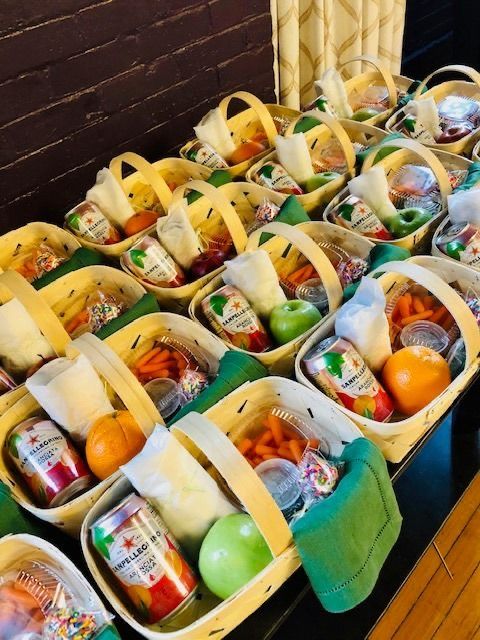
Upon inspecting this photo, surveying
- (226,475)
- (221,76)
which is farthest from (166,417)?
(221,76)

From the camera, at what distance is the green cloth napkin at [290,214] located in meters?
1.25

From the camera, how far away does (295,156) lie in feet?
4.58

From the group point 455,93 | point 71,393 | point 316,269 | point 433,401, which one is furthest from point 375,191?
point 71,393

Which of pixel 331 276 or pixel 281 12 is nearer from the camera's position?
pixel 331 276

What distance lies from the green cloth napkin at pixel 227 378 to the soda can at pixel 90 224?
1.59 ft

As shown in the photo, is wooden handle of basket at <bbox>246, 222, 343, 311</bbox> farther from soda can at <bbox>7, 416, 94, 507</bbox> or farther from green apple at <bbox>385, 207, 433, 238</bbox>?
soda can at <bbox>7, 416, 94, 507</bbox>

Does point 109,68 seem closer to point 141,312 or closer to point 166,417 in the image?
point 141,312

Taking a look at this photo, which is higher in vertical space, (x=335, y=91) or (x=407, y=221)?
(x=335, y=91)

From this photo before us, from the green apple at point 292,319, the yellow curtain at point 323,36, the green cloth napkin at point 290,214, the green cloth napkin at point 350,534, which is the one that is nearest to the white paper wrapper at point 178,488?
the green cloth napkin at point 350,534

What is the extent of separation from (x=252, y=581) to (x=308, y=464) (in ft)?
0.58

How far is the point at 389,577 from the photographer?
1254 millimetres

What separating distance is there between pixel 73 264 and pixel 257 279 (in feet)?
1.27

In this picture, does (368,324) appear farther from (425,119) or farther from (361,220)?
(425,119)

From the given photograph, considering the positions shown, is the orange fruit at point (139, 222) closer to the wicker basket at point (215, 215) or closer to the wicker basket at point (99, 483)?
the wicker basket at point (215, 215)
